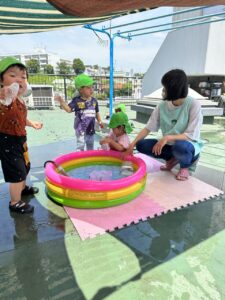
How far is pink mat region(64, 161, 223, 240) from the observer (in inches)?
80.1

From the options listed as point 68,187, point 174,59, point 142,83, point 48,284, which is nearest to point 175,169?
point 68,187

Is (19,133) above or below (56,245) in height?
above

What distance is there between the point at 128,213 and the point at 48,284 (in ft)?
3.15

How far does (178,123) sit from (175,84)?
0.47 meters

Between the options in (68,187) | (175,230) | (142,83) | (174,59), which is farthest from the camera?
(142,83)

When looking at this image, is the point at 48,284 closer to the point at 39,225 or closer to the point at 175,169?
the point at 39,225

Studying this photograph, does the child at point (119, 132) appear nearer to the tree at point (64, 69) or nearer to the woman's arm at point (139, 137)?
the woman's arm at point (139, 137)

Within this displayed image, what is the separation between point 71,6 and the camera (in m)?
1.70

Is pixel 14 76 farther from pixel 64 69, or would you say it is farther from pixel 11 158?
pixel 64 69

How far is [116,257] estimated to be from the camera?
1685 mm

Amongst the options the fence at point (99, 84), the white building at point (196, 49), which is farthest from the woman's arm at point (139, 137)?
the white building at point (196, 49)

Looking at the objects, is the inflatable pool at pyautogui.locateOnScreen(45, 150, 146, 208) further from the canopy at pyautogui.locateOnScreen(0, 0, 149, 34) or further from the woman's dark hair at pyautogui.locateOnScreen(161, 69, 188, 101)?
the canopy at pyautogui.locateOnScreen(0, 0, 149, 34)

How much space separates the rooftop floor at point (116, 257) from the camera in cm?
141

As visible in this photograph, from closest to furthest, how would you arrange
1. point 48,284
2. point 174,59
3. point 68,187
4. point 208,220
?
point 48,284 < point 208,220 < point 68,187 < point 174,59
